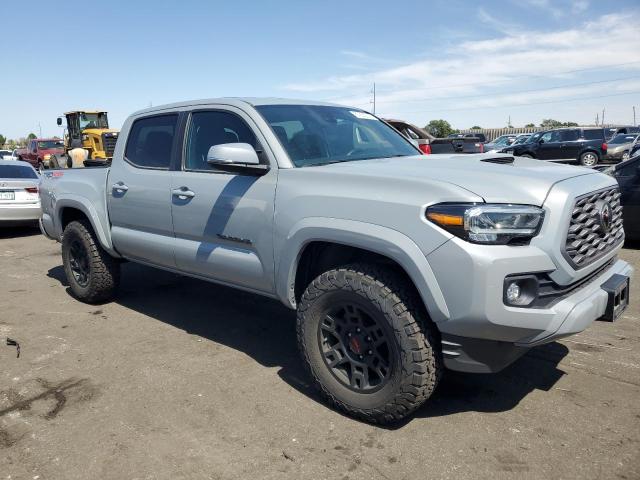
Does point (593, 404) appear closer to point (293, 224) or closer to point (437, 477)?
point (437, 477)

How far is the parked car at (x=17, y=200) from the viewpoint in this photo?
9852 millimetres

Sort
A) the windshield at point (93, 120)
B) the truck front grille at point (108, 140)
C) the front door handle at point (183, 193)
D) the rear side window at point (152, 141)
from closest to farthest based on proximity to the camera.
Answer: the front door handle at point (183, 193), the rear side window at point (152, 141), the truck front grille at point (108, 140), the windshield at point (93, 120)

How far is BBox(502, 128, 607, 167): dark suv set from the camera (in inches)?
882

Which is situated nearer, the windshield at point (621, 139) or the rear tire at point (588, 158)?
the rear tire at point (588, 158)

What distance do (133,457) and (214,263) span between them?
1.46 meters

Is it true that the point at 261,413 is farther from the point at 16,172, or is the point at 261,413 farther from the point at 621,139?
the point at 621,139

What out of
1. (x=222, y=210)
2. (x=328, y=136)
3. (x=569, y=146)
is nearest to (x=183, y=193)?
(x=222, y=210)

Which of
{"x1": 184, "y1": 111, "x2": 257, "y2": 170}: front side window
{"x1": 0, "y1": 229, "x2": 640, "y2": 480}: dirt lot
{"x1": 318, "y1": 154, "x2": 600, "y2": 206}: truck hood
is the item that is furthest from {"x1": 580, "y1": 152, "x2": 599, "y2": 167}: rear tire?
{"x1": 184, "y1": 111, "x2": 257, "y2": 170}: front side window

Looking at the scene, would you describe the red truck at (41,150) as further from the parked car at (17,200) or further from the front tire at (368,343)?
the front tire at (368,343)

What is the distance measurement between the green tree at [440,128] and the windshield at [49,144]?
37864 millimetres

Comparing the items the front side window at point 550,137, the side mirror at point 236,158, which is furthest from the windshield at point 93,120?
the side mirror at point 236,158

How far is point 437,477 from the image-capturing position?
8.35 ft

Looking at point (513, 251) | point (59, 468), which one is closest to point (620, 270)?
point (513, 251)

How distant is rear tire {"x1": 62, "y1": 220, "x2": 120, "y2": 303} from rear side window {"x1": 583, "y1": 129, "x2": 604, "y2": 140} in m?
22.2
